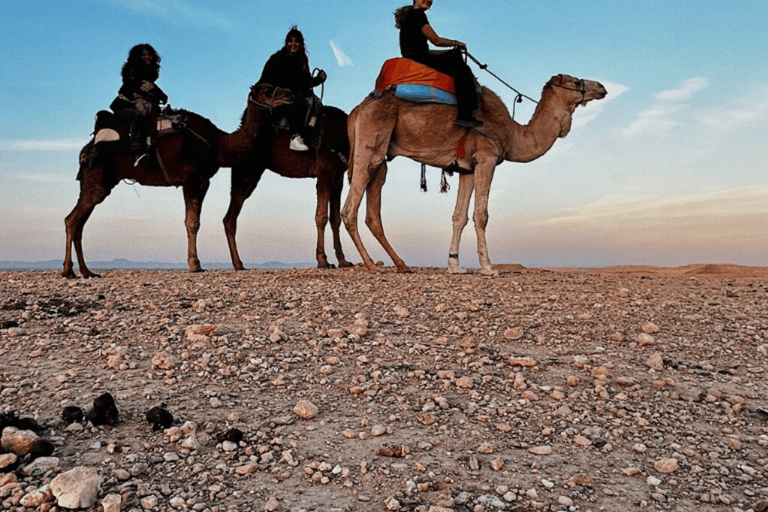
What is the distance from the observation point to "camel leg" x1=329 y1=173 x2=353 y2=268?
1139 cm

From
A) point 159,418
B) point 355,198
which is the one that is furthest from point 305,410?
point 355,198

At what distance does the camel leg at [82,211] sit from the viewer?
10.7m

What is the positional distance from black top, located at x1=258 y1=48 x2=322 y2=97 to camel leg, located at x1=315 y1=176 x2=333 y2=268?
155 centimetres

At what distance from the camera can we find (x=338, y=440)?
3.57 m

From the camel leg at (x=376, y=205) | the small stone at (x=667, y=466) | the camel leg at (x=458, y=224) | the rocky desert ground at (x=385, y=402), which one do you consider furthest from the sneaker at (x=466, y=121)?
the small stone at (x=667, y=466)

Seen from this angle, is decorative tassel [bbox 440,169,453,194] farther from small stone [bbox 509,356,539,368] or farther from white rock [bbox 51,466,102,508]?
white rock [bbox 51,466,102,508]

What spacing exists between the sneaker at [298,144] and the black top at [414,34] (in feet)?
7.43

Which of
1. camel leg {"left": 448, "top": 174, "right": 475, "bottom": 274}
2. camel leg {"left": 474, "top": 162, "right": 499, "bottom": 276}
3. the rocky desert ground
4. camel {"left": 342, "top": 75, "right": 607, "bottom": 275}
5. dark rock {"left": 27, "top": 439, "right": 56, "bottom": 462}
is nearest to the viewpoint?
the rocky desert ground

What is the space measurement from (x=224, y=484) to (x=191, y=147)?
8.60 m

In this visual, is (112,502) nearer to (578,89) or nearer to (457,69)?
(457,69)

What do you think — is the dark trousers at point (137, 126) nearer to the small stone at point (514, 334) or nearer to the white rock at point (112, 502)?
the small stone at point (514, 334)

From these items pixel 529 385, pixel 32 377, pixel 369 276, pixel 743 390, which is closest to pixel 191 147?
pixel 369 276

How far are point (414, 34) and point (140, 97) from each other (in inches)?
188

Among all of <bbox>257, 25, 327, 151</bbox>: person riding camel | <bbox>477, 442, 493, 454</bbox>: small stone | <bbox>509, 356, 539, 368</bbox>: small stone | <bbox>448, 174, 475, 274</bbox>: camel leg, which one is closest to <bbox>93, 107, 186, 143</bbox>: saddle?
<bbox>257, 25, 327, 151</bbox>: person riding camel
